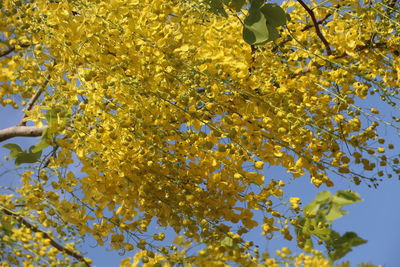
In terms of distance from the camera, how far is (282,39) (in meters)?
3.10

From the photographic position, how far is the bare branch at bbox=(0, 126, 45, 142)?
9.93 ft

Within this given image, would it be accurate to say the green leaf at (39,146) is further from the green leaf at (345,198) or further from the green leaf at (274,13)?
the green leaf at (345,198)

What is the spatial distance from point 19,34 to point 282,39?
4.64ft

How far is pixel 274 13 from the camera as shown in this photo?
56.9 inches

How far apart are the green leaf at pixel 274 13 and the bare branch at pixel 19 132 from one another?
1.85 metres

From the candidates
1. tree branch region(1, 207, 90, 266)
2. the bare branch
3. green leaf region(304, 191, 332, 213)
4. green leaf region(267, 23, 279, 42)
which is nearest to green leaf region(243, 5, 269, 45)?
green leaf region(267, 23, 279, 42)

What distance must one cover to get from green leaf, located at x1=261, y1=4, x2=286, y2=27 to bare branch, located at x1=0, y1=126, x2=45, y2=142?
185 centimetres

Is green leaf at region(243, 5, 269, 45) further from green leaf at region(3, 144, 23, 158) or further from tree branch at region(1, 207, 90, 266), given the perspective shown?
tree branch at region(1, 207, 90, 266)

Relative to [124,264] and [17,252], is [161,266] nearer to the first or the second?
[124,264]

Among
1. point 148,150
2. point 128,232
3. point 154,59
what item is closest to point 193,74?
point 154,59

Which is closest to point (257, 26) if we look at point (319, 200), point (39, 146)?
point (319, 200)

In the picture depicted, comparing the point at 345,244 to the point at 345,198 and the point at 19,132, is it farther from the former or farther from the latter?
the point at 19,132

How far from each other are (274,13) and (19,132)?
81.0 inches

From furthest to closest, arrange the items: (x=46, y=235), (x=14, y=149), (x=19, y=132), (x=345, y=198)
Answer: (x=19, y=132) < (x=46, y=235) < (x=14, y=149) < (x=345, y=198)
